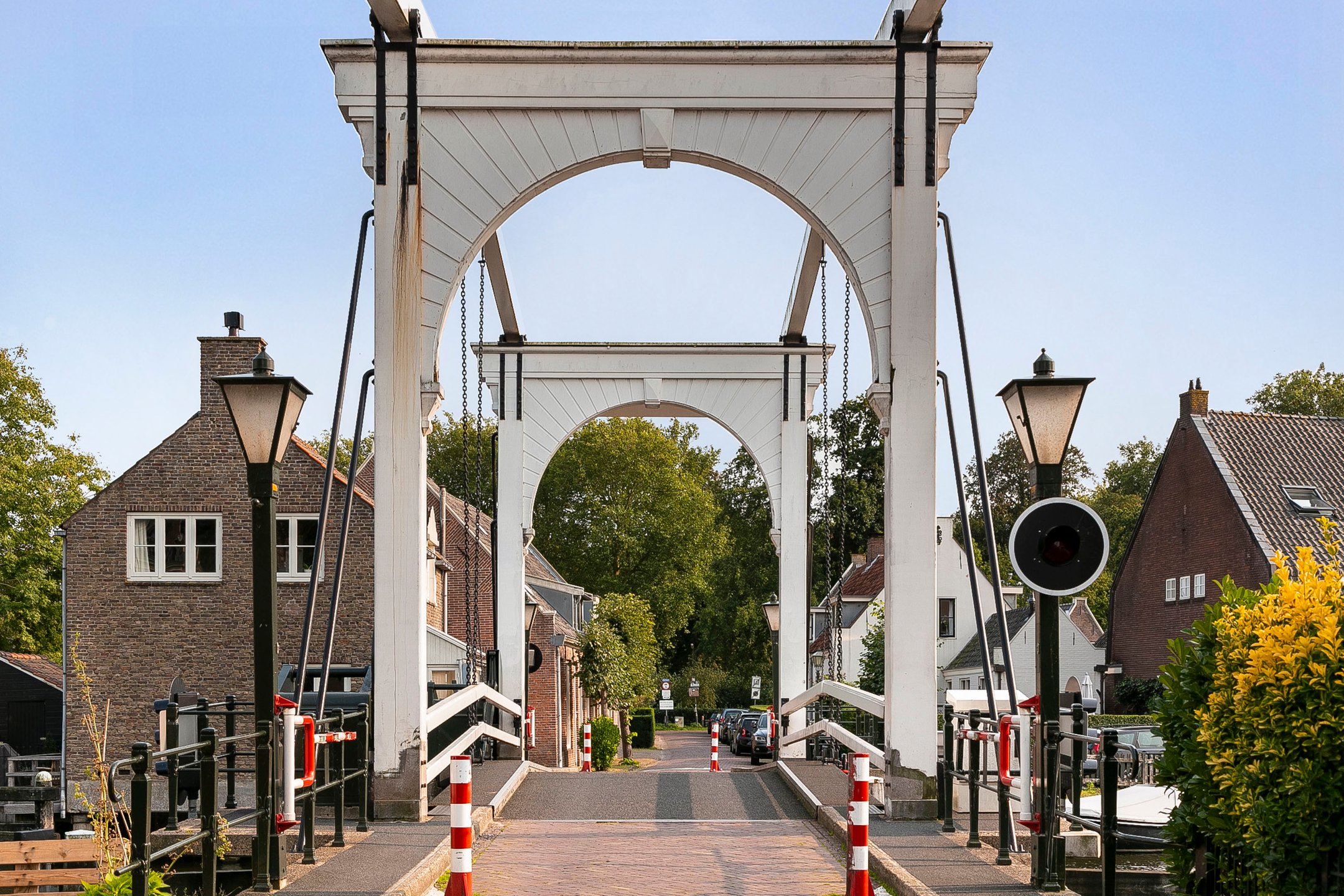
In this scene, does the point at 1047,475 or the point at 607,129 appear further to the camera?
the point at 607,129

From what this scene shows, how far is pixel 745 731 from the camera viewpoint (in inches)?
1517

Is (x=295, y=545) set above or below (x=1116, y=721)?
above

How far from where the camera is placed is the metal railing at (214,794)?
5.08 metres

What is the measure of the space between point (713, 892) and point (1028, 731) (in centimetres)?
197

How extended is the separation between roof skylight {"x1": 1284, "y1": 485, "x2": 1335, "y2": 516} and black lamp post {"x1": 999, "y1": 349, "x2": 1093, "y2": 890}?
2412 centimetres

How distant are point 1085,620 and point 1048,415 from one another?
4164 cm

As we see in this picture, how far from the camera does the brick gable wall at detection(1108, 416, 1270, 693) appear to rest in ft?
95.9

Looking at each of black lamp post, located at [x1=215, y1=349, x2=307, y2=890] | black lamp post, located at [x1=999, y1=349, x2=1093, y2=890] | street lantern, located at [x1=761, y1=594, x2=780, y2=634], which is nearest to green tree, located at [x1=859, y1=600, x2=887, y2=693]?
street lantern, located at [x1=761, y1=594, x2=780, y2=634]

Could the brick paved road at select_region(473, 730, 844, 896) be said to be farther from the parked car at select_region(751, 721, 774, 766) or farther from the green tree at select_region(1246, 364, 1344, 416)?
the green tree at select_region(1246, 364, 1344, 416)

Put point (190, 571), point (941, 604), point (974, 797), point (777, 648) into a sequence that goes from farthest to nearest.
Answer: point (941, 604) → point (190, 571) → point (777, 648) → point (974, 797)

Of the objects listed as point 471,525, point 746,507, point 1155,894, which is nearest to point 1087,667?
point 471,525

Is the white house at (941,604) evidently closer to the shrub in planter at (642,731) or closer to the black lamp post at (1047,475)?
the shrub in planter at (642,731)

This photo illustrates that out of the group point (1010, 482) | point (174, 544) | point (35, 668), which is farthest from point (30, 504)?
point (1010, 482)

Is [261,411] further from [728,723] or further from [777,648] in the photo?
[728,723]
